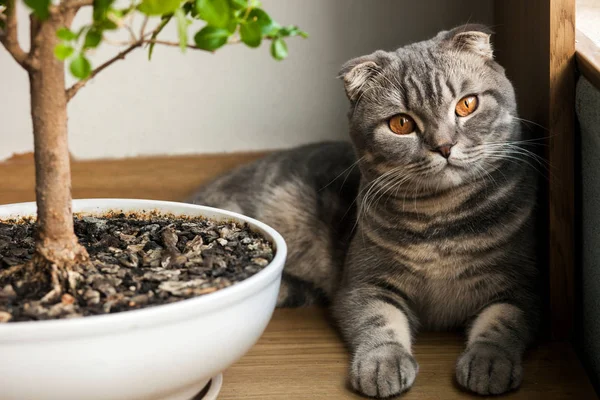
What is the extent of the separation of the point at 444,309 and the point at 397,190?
A: 26cm

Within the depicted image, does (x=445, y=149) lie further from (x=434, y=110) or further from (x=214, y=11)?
(x=214, y=11)

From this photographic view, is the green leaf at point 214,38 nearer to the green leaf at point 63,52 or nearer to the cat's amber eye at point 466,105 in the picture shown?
the green leaf at point 63,52

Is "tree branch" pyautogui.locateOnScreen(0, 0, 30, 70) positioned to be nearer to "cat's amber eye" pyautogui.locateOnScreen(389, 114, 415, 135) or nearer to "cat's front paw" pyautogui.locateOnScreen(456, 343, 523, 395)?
"cat's amber eye" pyautogui.locateOnScreen(389, 114, 415, 135)

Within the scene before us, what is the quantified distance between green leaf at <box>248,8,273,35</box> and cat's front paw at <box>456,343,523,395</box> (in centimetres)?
67

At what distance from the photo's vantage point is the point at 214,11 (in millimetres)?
778

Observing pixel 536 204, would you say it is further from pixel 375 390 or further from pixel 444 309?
pixel 375 390

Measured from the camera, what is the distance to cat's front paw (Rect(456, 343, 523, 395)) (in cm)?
118

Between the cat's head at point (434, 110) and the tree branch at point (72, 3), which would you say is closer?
the tree branch at point (72, 3)

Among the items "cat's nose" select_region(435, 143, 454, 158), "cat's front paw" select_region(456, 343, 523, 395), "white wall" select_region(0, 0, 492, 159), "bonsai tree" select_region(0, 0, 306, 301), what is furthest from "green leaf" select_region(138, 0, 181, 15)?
"white wall" select_region(0, 0, 492, 159)

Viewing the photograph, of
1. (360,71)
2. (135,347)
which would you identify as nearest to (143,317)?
(135,347)

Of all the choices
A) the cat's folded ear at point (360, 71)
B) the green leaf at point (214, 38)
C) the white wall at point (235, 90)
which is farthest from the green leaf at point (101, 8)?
the white wall at point (235, 90)

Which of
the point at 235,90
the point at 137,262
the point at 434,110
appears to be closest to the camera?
the point at 137,262

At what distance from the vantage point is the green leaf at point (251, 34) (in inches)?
32.3

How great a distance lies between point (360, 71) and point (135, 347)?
73 centimetres
